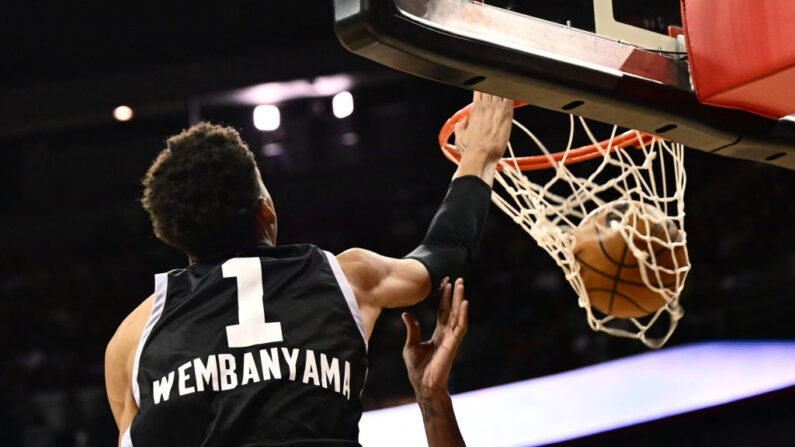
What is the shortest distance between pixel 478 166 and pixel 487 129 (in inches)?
4.9

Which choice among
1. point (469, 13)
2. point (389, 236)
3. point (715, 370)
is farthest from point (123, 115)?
point (469, 13)

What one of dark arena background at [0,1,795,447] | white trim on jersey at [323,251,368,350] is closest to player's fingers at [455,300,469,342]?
white trim on jersey at [323,251,368,350]

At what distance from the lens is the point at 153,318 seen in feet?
5.02

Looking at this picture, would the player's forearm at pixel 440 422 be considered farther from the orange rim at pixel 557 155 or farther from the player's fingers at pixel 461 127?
the orange rim at pixel 557 155

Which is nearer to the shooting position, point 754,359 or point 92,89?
point 754,359

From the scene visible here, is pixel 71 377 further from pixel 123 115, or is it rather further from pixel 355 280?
pixel 355 280

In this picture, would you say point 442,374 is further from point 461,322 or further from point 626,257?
point 626,257

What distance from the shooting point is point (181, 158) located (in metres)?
1.62

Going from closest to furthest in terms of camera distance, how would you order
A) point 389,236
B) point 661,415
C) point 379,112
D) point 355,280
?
point 355,280 < point 661,415 < point 389,236 < point 379,112

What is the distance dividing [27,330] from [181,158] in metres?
5.53

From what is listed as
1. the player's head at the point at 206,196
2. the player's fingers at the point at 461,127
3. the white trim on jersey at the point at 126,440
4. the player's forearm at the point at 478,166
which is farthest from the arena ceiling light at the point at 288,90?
the white trim on jersey at the point at 126,440

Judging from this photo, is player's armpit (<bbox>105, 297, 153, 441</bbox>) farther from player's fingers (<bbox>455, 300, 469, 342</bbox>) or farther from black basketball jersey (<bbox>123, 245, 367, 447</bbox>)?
player's fingers (<bbox>455, 300, 469, 342</bbox>)

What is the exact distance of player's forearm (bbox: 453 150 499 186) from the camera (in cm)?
201

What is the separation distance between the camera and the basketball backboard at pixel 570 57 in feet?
5.58
